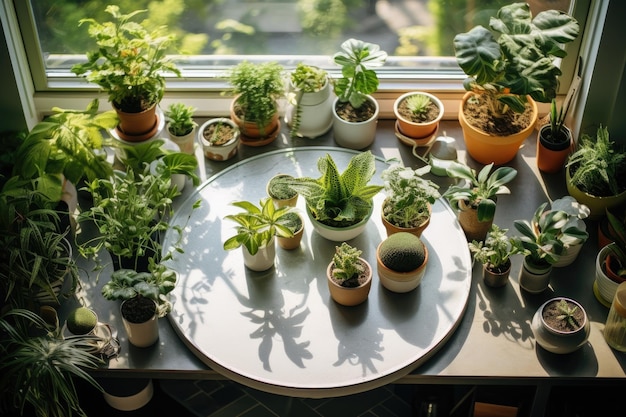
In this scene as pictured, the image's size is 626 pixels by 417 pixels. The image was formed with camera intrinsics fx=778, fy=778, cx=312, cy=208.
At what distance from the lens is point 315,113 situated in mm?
3312

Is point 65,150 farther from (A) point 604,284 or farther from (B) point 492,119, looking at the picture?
(A) point 604,284

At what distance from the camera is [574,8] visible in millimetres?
3145

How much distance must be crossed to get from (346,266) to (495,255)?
540mm

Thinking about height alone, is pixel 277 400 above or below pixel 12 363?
below

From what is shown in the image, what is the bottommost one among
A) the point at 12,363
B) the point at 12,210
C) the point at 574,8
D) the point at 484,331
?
the point at 484,331

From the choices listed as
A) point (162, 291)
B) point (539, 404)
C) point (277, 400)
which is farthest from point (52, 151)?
point (539, 404)

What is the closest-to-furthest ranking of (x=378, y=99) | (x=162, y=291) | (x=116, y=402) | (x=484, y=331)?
(x=162, y=291), (x=484, y=331), (x=116, y=402), (x=378, y=99)

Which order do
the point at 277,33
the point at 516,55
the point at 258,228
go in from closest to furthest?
the point at 258,228, the point at 516,55, the point at 277,33

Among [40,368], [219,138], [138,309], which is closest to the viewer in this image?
[40,368]

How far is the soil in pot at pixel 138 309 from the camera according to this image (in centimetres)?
261

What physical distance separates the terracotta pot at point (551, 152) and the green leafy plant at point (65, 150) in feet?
5.67

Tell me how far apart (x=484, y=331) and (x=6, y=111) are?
6.66 ft

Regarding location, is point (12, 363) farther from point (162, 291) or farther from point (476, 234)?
point (476, 234)

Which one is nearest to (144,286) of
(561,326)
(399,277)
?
(399,277)
